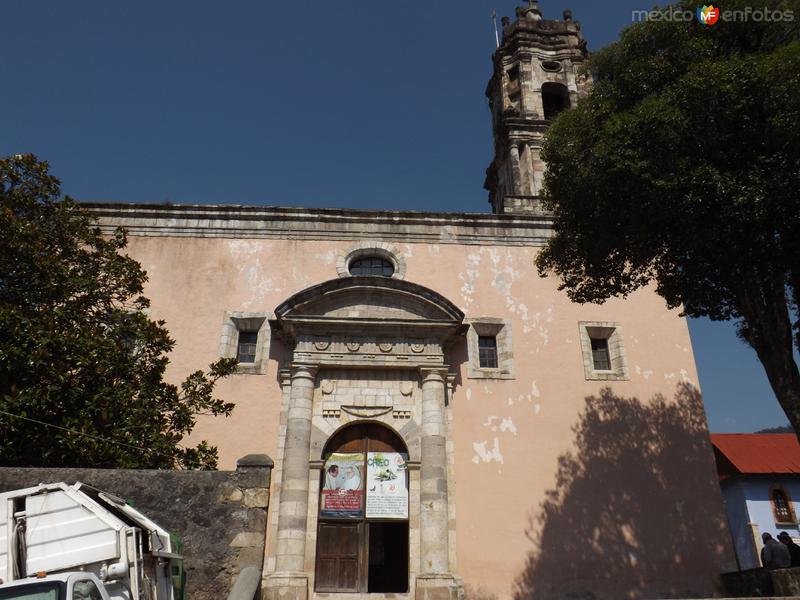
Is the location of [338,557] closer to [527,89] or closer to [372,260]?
[372,260]

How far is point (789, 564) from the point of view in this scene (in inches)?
442

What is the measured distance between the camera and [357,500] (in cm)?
1284

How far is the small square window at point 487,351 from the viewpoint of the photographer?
47.8 feet

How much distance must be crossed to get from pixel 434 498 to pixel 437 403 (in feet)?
6.51

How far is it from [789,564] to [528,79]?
51.6 ft

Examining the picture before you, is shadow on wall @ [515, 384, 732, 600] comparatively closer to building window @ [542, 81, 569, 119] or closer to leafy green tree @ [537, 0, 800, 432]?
leafy green tree @ [537, 0, 800, 432]

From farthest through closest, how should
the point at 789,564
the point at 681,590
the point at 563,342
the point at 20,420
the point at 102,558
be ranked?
the point at 563,342 → the point at 681,590 → the point at 789,564 → the point at 20,420 → the point at 102,558

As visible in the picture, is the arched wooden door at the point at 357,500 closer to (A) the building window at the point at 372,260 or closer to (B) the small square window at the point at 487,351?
(B) the small square window at the point at 487,351

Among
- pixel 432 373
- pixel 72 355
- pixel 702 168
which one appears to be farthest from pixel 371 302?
pixel 702 168

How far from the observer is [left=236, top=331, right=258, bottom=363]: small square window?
46.5ft

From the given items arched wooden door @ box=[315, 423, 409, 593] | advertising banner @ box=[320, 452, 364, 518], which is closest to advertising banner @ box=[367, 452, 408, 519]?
arched wooden door @ box=[315, 423, 409, 593]

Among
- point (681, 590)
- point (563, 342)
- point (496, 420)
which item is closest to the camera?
point (681, 590)

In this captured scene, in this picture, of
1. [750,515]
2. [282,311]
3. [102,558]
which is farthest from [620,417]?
[750,515]

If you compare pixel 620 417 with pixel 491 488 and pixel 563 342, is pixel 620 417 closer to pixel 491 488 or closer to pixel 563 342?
pixel 563 342
